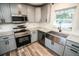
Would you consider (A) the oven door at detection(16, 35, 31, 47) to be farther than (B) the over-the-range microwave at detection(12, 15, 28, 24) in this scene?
Yes

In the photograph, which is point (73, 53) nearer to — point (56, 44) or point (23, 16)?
point (56, 44)

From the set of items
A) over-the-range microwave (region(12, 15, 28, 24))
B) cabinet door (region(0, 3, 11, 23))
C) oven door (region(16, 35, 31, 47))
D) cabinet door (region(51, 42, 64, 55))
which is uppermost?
cabinet door (region(0, 3, 11, 23))

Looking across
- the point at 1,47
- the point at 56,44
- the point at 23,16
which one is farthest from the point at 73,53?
the point at 1,47

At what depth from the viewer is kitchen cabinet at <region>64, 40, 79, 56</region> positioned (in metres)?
0.82

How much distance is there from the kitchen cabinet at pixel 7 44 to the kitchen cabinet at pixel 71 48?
43.5 inches

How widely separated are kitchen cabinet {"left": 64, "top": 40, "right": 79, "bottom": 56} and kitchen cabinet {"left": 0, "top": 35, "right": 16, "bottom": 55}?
3.63 feet

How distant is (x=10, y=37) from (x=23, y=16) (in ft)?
2.14

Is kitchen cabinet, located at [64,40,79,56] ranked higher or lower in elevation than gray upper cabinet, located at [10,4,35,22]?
lower

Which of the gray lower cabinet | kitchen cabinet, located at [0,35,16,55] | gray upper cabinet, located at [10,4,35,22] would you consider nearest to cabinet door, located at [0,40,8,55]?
kitchen cabinet, located at [0,35,16,55]

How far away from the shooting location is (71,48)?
0.89m

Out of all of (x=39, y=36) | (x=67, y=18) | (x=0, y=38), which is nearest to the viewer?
(x=67, y=18)

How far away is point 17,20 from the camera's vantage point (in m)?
1.00

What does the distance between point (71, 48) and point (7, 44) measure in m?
1.28

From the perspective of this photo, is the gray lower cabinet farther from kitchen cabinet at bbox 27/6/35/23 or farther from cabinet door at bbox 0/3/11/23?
cabinet door at bbox 0/3/11/23
